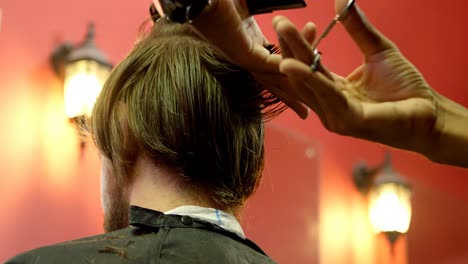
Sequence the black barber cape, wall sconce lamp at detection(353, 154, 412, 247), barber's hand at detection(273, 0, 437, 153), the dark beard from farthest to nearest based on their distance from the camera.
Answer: wall sconce lamp at detection(353, 154, 412, 247) → the dark beard → the black barber cape → barber's hand at detection(273, 0, 437, 153)

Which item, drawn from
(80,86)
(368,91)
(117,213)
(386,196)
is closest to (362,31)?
(368,91)

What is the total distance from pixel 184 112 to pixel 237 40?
29 centimetres

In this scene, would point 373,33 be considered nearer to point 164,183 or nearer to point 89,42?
point 164,183

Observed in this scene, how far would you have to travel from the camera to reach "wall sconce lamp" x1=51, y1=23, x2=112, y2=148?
233 cm

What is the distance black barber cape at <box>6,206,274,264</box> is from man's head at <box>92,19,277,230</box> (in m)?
0.07

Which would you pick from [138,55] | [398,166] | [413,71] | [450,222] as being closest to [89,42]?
[138,55]

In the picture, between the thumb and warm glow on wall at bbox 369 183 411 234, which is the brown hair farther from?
warm glow on wall at bbox 369 183 411 234

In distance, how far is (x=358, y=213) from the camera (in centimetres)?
373

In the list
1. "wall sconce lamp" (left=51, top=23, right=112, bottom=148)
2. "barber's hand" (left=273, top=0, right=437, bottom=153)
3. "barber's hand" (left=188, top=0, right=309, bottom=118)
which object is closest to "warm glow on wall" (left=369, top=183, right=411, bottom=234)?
"wall sconce lamp" (left=51, top=23, right=112, bottom=148)

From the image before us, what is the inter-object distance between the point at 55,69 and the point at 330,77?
1690 mm

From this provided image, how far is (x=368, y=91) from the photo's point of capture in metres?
0.88

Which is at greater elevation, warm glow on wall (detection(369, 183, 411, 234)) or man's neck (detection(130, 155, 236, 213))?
warm glow on wall (detection(369, 183, 411, 234))

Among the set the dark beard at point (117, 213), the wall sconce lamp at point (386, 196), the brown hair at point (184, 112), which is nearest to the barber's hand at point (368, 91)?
the brown hair at point (184, 112)

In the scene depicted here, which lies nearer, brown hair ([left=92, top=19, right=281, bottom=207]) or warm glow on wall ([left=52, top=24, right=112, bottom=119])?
brown hair ([left=92, top=19, right=281, bottom=207])
